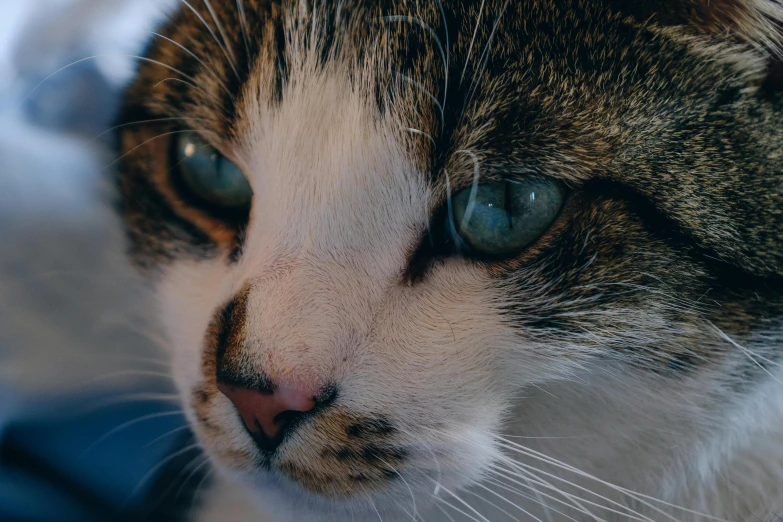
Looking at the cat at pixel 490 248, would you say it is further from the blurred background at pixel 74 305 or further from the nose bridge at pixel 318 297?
the blurred background at pixel 74 305

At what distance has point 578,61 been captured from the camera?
524 millimetres

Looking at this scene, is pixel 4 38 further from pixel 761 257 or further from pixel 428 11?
pixel 761 257

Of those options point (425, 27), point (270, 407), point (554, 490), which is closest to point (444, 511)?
point (554, 490)

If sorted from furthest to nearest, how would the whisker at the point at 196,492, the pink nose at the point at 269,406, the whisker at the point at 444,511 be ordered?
the whisker at the point at 196,492, the whisker at the point at 444,511, the pink nose at the point at 269,406

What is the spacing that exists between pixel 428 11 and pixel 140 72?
39 cm

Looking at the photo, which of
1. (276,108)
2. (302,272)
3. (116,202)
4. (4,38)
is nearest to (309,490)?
(302,272)

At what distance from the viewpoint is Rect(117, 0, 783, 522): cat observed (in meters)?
0.52

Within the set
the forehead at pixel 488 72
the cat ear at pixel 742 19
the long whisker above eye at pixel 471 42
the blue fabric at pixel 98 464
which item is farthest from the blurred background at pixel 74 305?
the cat ear at pixel 742 19

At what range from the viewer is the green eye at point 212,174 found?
2.15 ft

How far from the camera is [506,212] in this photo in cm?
53

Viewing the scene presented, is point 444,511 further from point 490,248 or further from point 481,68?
point 481,68

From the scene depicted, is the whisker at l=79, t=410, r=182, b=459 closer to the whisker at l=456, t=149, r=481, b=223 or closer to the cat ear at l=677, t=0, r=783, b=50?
the whisker at l=456, t=149, r=481, b=223

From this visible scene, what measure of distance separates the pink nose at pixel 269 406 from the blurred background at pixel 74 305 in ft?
0.52

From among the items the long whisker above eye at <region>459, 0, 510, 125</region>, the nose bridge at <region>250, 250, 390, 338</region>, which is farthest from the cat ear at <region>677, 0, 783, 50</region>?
the nose bridge at <region>250, 250, 390, 338</region>
